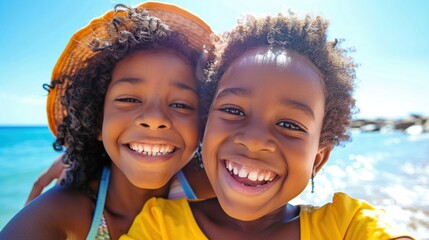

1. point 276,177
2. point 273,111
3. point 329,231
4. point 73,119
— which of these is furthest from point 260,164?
point 73,119

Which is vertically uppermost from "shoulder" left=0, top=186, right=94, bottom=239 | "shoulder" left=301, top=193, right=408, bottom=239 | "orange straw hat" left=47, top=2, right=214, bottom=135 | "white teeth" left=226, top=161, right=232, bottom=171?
"orange straw hat" left=47, top=2, right=214, bottom=135

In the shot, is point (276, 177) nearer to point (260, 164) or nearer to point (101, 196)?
point (260, 164)

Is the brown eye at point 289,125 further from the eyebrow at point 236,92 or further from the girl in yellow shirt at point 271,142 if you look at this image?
the eyebrow at point 236,92

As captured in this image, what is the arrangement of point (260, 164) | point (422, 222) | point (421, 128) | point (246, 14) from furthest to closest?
1. point (421, 128)
2. point (422, 222)
3. point (246, 14)
4. point (260, 164)

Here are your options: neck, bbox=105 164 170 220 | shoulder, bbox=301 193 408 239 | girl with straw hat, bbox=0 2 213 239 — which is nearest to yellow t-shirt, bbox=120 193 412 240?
shoulder, bbox=301 193 408 239

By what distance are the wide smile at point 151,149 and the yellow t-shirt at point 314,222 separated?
271 millimetres

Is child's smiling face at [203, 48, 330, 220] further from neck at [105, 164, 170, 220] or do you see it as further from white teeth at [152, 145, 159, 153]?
neck at [105, 164, 170, 220]

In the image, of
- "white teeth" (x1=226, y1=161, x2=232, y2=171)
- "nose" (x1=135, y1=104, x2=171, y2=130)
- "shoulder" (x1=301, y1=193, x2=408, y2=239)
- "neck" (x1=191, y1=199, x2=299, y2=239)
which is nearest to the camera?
"shoulder" (x1=301, y1=193, x2=408, y2=239)

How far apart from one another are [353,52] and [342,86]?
286 mm

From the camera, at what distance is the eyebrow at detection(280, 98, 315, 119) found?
1.51 meters

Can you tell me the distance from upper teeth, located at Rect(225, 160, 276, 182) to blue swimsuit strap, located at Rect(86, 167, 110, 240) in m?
0.89

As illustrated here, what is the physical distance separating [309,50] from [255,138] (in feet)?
1.84

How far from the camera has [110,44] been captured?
2064 mm

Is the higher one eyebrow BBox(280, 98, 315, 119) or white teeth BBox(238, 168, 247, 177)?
eyebrow BBox(280, 98, 315, 119)
